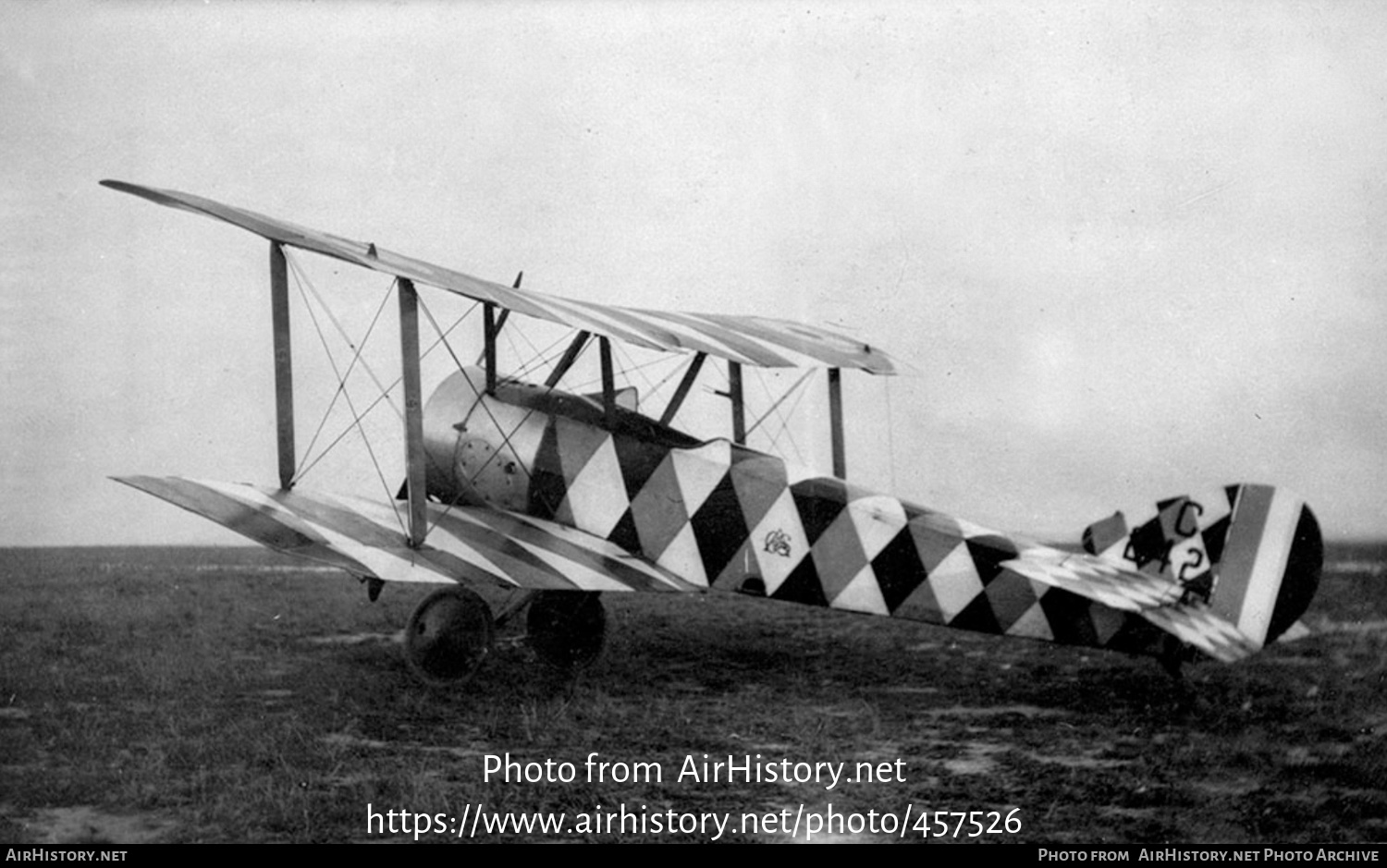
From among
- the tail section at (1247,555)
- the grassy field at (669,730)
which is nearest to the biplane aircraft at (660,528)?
the tail section at (1247,555)

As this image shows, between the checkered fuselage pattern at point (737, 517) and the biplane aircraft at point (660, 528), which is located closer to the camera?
the biplane aircraft at point (660, 528)

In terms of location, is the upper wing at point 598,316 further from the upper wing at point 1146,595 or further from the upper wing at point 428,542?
the upper wing at point 1146,595

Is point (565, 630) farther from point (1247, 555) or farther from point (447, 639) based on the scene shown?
point (1247, 555)

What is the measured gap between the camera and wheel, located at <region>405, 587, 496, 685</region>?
18.9 ft

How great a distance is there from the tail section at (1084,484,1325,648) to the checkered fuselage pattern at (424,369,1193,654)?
40 cm

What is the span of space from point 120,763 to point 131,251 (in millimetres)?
3833

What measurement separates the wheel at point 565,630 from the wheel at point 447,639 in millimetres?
782

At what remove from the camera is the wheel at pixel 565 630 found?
6.61m

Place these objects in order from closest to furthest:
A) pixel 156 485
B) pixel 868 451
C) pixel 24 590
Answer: pixel 156 485 < pixel 24 590 < pixel 868 451

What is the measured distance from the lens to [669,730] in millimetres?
5129

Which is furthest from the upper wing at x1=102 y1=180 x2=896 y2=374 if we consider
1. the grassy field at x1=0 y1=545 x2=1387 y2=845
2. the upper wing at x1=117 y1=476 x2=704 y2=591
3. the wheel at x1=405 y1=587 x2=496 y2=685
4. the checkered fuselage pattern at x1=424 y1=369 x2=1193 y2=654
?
the grassy field at x1=0 y1=545 x2=1387 y2=845
